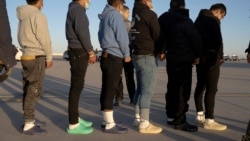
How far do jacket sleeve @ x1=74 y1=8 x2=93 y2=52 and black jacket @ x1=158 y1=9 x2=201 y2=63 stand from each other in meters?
1.12

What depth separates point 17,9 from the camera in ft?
15.7

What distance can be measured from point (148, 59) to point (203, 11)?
1.24 metres

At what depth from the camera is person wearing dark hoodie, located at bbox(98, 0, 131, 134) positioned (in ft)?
15.6

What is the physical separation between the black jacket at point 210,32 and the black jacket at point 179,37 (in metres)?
0.27

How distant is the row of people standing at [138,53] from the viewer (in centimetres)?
469

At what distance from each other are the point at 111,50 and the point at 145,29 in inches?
24.4

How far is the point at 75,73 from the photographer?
4.81 meters

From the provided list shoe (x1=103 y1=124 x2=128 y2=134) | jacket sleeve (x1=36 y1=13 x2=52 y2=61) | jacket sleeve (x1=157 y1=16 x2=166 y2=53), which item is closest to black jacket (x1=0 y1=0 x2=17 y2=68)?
jacket sleeve (x1=36 y1=13 x2=52 y2=61)

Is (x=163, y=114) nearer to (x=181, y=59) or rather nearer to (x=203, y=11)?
(x=181, y=59)

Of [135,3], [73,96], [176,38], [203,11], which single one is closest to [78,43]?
[73,96]

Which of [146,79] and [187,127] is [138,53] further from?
[187,127]

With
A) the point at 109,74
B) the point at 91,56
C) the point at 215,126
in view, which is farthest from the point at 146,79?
the point at 215,126

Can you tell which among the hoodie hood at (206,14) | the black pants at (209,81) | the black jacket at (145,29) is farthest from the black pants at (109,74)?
the hoodie hood at (206,14)

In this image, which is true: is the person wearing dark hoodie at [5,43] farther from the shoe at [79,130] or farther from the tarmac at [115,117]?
the shoe at [79,130]
